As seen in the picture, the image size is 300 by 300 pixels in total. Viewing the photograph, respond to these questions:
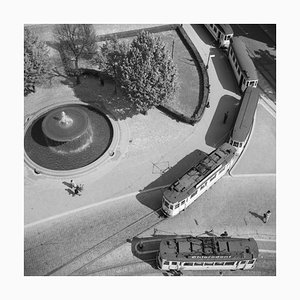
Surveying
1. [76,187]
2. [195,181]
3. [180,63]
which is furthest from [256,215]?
[180,63]

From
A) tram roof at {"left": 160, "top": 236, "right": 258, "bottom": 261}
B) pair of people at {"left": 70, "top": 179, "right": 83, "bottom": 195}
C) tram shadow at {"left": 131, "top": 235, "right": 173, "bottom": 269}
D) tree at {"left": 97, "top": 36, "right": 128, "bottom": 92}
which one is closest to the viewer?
tram roof at {"left": 160, "top": 236, "right": 258, "bottom": 261}

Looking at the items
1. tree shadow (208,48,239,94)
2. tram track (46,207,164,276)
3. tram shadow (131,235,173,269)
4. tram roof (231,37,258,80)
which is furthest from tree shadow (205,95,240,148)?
tram shadow (131,235,173,269)

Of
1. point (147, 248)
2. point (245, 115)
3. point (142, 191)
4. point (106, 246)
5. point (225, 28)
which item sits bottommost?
point (147, 248)

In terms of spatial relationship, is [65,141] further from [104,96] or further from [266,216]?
[266,216]

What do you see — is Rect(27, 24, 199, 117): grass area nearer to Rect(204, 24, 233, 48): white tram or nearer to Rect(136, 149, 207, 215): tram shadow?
Rect(204, 24, 233, 48): white tram

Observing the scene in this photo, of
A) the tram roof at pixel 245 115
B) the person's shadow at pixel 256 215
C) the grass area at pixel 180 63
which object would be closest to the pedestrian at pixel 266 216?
the person's shadow at pixel 256 215

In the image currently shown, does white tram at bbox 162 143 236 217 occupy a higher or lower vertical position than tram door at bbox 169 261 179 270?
higher

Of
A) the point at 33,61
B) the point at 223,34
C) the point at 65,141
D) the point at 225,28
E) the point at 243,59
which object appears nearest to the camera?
the point at 65,141
